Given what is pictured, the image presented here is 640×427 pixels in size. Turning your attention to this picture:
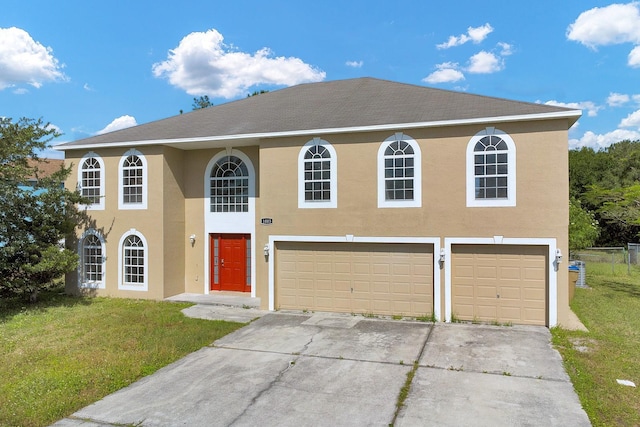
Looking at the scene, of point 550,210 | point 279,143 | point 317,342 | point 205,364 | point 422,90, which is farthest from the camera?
point 422,90

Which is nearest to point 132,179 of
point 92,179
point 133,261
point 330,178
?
point 92,179

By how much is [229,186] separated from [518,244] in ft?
28.1

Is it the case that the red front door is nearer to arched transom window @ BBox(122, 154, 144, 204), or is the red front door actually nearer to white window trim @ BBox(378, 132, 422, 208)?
arched transom window @ BBox(122, 154, 144, 204)

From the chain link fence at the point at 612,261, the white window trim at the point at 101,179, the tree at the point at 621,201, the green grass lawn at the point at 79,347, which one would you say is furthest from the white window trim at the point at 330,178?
the chain link fence at the point at 612,261

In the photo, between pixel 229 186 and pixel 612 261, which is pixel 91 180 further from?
pixel 612 261

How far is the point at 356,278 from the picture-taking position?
11.1 metres

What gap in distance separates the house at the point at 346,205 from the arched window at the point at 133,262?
48 mm

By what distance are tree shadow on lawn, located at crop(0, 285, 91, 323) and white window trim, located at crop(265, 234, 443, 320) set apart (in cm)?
579

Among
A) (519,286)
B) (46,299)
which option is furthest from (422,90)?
(46,299)

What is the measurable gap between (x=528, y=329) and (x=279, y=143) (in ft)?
25.7

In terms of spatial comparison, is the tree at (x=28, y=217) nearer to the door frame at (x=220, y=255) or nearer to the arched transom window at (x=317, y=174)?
the door frame at (x=220, y=255)

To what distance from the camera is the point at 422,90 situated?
42.5 ft

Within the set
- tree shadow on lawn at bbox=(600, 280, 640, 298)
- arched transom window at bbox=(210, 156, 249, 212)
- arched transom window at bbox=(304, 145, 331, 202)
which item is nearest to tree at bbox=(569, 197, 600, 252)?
tree shadow on lawn at bbox=(600, 280, 640, 298)

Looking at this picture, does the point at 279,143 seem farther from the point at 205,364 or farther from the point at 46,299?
the point at 46,299
